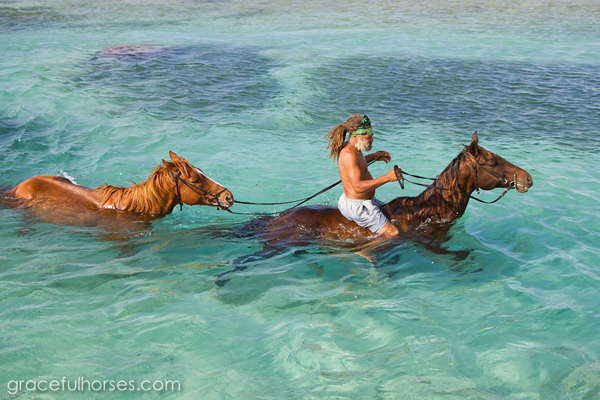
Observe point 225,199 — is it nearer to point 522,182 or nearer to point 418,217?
point 418,217

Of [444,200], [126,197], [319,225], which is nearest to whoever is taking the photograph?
[444,200]

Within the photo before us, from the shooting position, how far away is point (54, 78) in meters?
16.3

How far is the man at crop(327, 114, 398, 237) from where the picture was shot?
18.9ft

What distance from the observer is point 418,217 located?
649 centimetres

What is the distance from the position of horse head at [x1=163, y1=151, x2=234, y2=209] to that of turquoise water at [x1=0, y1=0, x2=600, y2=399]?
2.56 ft

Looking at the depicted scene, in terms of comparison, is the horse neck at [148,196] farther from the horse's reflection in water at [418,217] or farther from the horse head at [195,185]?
the horse's reflection in water at [418,217]

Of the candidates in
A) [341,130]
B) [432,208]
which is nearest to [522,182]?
[432,208]

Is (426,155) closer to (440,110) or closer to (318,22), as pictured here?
(440,110)

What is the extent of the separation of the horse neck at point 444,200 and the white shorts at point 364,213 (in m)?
0.34

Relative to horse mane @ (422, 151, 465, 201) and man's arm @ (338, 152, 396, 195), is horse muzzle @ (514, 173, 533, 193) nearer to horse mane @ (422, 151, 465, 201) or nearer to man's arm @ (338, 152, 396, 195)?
horse mane @ (422, 151, 465, 201)

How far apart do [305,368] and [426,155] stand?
24.4ft

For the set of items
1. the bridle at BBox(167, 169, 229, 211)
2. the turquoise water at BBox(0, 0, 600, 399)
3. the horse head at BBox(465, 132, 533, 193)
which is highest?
the horse head at BBox(465, 132, 533, 193)

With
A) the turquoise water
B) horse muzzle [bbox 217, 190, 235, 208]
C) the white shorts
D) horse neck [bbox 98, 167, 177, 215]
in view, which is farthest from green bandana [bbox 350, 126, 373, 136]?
horse neck [bbox 98, 167, 177, 215]

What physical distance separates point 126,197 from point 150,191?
47 cm
